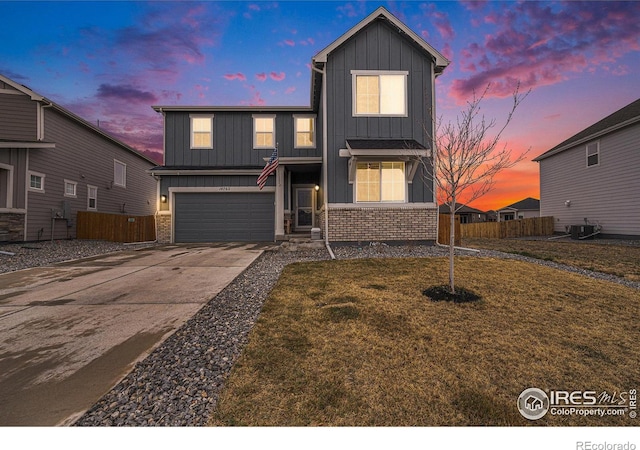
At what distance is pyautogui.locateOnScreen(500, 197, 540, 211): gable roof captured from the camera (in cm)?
3759

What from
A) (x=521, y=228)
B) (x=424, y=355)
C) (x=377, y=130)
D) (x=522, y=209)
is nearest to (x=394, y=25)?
(x=377, y=130)

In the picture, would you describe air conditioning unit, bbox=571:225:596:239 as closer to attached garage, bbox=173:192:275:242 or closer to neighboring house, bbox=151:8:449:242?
neighboring house, bbox=151:8:449:242

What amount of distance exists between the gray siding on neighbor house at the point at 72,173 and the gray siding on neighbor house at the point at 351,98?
13667 mm

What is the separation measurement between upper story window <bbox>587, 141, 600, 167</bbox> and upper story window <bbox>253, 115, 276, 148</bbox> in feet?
61.1

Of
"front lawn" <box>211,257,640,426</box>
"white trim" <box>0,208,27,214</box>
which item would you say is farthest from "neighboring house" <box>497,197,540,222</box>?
"white trim" <box>0,208,27,214</box>

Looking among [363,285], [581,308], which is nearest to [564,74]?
[581,308]

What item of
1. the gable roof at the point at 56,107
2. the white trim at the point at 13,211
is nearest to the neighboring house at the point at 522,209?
the gable roof at the point at 56,107

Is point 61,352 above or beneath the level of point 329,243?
beneath

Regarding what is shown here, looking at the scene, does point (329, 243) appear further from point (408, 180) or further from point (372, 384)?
point (372, 384)

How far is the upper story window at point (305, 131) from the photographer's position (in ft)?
46.3

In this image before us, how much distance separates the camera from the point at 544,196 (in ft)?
66.0

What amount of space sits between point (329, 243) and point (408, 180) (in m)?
3.66

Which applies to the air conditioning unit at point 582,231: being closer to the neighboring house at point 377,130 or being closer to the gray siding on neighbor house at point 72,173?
the neighboring house at point 377,130

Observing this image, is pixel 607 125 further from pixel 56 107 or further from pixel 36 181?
pixel 36 181
